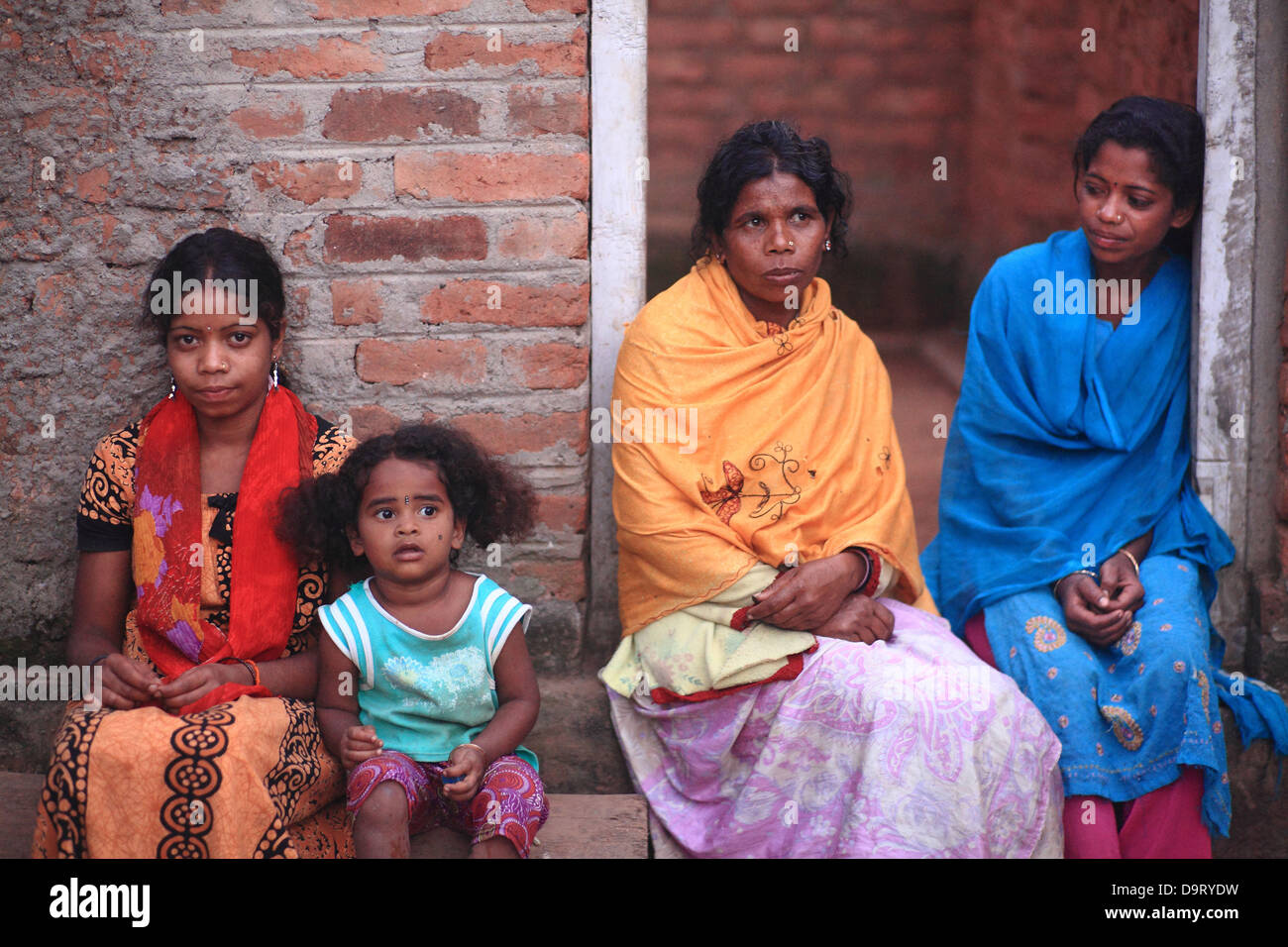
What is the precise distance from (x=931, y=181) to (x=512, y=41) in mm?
6698

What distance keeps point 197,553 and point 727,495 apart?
125cm

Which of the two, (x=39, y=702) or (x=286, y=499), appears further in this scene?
(x=39, y=702)

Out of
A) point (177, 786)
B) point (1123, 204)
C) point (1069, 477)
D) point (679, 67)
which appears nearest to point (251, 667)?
point (177, 786)

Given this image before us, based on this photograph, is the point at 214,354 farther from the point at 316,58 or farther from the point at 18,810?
the point at 18,810

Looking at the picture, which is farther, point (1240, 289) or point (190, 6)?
point (1240, 289)

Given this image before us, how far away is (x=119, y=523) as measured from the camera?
2.95m

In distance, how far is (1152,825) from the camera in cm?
290

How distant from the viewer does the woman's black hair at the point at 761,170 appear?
10.3 ft

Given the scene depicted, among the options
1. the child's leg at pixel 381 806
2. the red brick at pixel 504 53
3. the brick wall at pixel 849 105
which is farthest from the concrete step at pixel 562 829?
the brick wall at pixel 849 105

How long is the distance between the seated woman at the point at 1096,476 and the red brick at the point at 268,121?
1.86m

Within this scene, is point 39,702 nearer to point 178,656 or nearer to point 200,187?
point 178,656

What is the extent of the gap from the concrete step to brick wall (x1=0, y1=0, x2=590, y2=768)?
0.28 metres

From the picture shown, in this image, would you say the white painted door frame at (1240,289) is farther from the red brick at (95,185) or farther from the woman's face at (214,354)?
the red brick at (95,185)
